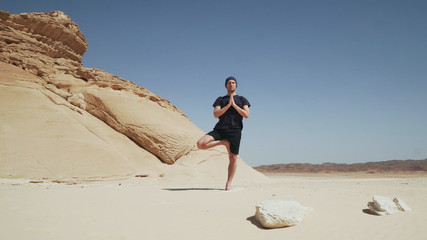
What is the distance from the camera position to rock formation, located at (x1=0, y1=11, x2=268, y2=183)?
7.19 m

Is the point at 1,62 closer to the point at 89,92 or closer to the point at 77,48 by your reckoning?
the point at 89,92

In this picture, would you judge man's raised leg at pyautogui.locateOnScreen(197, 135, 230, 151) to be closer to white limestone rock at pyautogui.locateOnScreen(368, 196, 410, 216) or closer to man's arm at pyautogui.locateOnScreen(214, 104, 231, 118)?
man's arm at pyautogui.locateOnScreen(214, 104, 231, 118)

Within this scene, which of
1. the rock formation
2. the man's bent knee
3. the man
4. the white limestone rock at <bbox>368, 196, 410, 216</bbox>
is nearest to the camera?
the white limestone rock at <bbox>368, 196, 410, 216</bbox>

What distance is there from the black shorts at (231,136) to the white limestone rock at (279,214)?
2.62 m

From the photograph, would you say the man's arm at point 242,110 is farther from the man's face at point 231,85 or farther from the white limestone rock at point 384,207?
the white limestone rock at point 384,207

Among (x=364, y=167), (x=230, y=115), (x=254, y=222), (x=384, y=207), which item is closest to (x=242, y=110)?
(x=230, y=115)

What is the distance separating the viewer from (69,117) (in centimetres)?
849

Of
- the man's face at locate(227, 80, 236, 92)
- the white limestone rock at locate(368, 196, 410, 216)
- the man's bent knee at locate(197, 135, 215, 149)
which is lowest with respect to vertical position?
the white limestone rock at locate(368, 196, 410, 216)

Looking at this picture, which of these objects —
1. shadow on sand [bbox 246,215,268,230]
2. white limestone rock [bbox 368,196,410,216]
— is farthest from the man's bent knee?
white limestone rock [bbox 368,196,410,216]

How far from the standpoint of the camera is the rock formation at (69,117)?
7188 mm

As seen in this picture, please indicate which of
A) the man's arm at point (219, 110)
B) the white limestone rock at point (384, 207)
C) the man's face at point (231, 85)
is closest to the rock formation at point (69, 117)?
the man's arm at point (219, 110)

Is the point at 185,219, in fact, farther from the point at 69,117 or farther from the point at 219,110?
the point at 69,117

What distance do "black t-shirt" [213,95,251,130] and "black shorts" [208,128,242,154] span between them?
81 millimetres

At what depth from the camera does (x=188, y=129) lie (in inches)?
407
